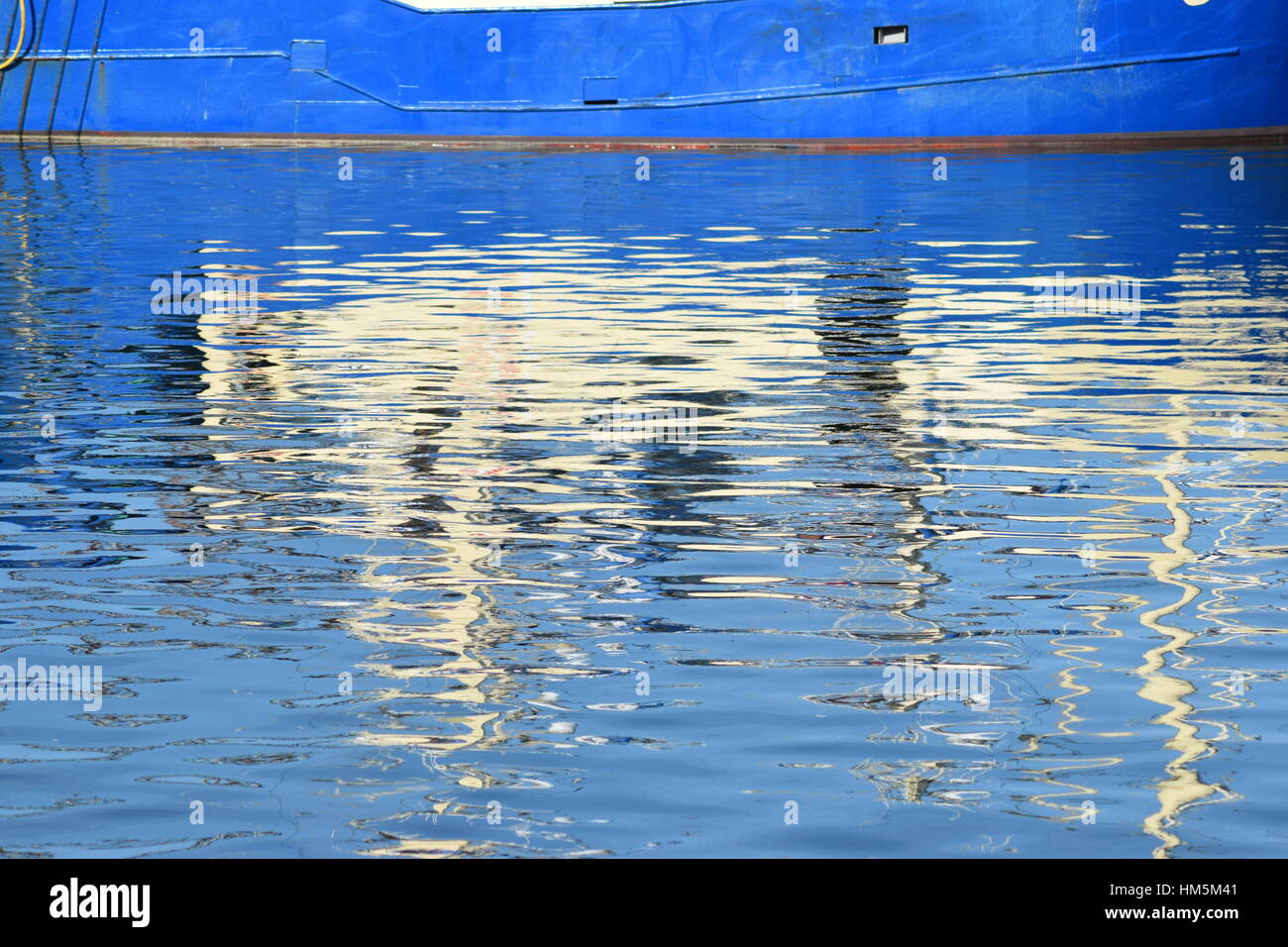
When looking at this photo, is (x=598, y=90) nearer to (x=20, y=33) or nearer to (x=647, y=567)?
(x=20, y=33)

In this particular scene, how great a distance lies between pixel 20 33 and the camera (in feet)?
115

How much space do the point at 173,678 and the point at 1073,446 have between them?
4654mm

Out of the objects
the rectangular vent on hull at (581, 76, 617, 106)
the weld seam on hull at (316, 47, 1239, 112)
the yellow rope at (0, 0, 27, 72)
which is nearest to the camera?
the weld seam on hull at (316, 47, 1239, 112)

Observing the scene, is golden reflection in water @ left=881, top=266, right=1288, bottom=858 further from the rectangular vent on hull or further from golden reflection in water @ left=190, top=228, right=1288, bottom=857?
the rectangular vent on hull

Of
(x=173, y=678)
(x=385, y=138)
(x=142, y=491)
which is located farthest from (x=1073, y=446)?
(x=385, y=138)

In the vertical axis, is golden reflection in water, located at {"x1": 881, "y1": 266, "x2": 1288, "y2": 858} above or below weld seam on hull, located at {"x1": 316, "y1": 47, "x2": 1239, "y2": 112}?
below

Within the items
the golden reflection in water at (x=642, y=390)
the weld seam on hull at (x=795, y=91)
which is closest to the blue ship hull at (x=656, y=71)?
the weld seam on hull at (x=795, y=91)

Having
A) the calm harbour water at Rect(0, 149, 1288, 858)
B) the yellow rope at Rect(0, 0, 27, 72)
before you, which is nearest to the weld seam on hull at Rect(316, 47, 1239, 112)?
the yellow rope at Rect(0, 0, 27, 72)

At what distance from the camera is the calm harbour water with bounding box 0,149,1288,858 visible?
447cm

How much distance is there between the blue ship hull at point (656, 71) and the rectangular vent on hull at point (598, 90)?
4 cm

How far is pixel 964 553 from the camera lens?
6.71m

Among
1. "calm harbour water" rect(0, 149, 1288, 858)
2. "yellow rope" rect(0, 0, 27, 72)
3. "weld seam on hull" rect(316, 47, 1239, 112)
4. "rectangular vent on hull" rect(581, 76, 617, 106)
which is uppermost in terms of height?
"yellow rope" rect(0, 0, 27, 72)

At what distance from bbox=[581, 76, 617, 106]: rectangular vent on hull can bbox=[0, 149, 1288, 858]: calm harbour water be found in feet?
56.6
